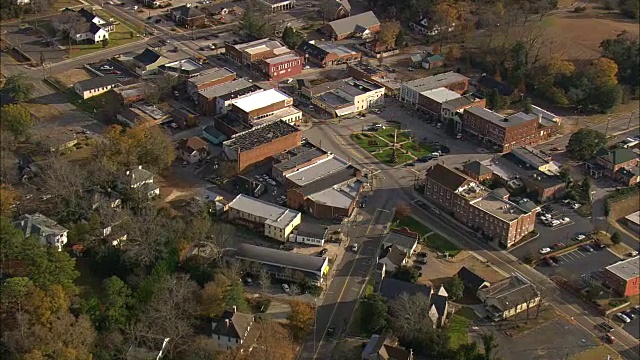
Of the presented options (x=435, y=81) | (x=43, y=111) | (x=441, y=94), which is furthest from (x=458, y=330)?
(x=43, y=111)

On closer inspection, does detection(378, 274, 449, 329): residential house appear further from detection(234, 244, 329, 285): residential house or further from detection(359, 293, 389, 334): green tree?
detection(234, 244, 329, 285): residential house

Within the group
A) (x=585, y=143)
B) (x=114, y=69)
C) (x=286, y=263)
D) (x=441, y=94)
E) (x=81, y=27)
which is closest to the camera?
(x=286, y=263)

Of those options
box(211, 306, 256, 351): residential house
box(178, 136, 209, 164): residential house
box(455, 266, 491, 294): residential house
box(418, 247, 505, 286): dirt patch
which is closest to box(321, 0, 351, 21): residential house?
box(178, 136, 209, 164): residential house

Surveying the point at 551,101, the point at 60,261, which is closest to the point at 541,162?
the point at 551,101

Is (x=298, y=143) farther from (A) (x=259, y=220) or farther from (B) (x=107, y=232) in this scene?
(B) (x=107, y=232)

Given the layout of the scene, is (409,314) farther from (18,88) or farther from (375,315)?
(18,88)

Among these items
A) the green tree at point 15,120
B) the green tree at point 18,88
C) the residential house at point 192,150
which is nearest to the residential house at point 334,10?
the residential house at point 192,150

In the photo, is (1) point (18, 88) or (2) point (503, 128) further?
(1) point (18, 88)

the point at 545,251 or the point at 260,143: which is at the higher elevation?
the point at 260,143
